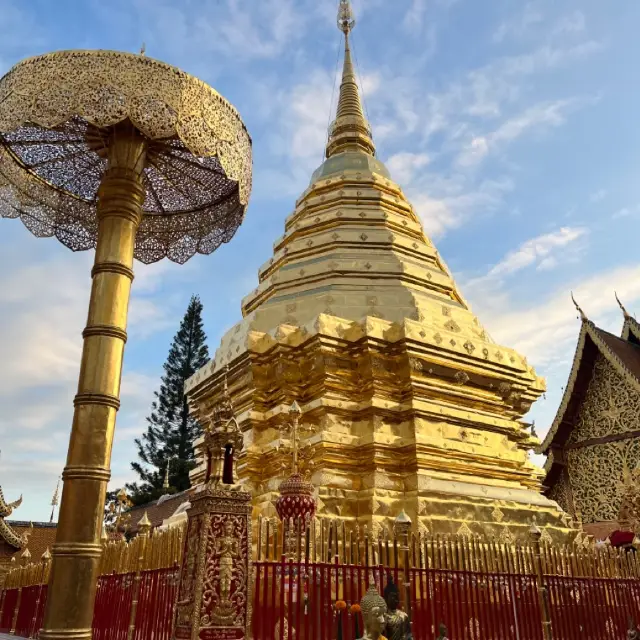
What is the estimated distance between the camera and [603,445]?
15.5 m

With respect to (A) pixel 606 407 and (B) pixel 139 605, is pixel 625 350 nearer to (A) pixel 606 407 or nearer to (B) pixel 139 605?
(A) pixel 606 407

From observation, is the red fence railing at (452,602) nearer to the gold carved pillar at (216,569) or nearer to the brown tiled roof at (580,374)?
the gold carved pillar at (216,569)

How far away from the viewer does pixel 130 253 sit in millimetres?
5324

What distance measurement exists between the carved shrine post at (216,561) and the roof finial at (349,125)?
39.9 feet

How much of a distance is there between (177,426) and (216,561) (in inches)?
973

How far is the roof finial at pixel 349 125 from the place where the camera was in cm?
1636

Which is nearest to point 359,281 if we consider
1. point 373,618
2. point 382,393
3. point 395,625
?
point 382,393

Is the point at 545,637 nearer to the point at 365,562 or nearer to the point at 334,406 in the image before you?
the point at 365,562

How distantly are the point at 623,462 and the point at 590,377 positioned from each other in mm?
2466

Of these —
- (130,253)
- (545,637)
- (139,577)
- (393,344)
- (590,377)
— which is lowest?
(545,637)

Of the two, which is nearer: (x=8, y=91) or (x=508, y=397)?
(x=8, y=91)

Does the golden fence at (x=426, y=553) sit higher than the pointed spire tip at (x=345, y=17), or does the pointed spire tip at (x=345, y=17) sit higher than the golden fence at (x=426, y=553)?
the pointed spire tip at (x=345, y=17)

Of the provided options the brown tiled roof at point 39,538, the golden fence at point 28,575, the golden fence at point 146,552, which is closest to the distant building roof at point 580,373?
the golden fence at point 28,575

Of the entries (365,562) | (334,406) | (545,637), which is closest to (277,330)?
(334,406)
